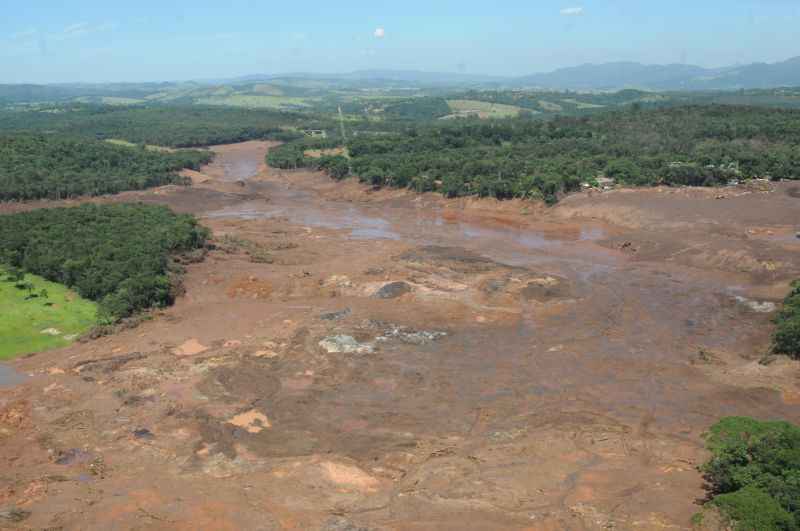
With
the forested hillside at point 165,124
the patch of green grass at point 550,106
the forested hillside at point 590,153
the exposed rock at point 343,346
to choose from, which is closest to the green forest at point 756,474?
the exposed rock at point 343,346

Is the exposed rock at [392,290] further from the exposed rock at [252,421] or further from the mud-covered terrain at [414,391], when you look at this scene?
the exposed rock at [252,421]

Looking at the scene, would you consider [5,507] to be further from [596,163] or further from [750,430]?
[596,163]

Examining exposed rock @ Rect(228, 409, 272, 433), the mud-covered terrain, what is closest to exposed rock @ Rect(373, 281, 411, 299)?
the mud-covered terrain

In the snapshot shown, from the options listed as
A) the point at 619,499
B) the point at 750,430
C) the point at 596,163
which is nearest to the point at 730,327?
the point at 750,430

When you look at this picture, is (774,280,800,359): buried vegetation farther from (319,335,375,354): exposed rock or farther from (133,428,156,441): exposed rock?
(133,428,156,441): exposed rock

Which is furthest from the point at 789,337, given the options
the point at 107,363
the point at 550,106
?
the point at 550,106

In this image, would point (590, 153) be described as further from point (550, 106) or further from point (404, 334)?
point (550, 106)
